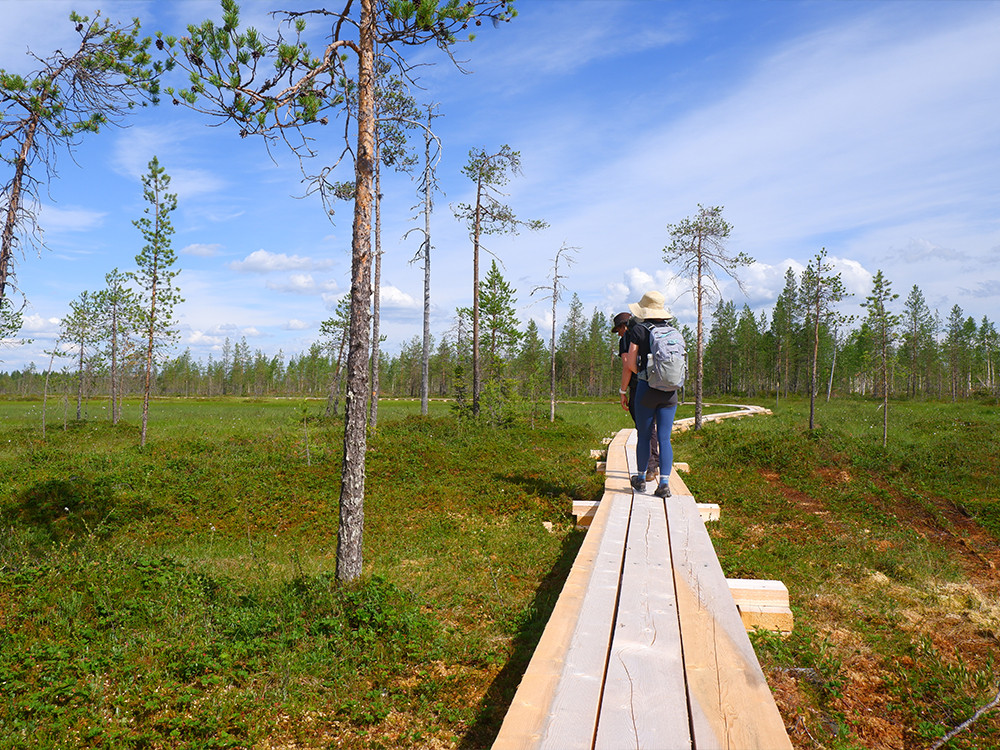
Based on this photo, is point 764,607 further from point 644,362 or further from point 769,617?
point 644,362

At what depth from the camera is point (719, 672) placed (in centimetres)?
307

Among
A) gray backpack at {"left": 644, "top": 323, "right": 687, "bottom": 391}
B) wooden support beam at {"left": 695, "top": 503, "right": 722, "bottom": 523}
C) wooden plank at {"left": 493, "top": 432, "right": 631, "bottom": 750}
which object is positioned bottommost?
wooden support beam at {"left": 695, "top": 503, "right": 722, "bottom": 523}

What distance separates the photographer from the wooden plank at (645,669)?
254 cm

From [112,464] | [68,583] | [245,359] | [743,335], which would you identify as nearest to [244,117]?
[68,583]

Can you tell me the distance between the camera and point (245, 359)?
102438mm

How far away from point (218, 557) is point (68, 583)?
2.22 metres

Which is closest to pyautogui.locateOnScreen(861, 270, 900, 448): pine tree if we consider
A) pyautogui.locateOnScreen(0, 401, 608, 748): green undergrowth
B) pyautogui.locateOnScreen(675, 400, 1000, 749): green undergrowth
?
pyautogui.locateOnScreen(675, 400, 1000, 749): green undergrowth

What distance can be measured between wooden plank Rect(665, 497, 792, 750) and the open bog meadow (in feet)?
2.51

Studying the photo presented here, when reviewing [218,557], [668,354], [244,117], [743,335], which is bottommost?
[218,557]

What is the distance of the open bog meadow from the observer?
141 inches

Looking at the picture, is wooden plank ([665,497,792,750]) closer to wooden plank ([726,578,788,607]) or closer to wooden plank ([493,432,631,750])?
wooden plank ([726,578,788,607])

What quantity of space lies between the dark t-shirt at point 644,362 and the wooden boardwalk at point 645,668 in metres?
2.30

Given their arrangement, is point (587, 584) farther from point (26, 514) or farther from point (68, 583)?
point (26, 514)

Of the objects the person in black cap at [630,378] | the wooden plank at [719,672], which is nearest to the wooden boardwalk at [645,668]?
the wooden plank at [719,672]
